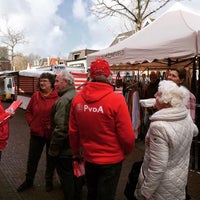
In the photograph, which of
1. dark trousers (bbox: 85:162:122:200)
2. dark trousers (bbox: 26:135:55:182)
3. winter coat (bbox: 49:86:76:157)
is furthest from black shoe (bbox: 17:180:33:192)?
dark trousers (bbox: 85:162:122:200)

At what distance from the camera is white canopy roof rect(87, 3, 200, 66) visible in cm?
515

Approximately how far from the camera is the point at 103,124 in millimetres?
2713

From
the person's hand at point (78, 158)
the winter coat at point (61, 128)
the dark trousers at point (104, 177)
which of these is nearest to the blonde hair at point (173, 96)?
the dark trousers at point (104, 177)

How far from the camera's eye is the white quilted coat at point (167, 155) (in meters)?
2.51

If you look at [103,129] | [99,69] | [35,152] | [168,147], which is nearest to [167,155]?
[168,147]

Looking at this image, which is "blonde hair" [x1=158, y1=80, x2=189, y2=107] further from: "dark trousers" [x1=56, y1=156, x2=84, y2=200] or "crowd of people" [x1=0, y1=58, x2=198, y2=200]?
"dark trousers" [x1=56, y1=156, x2=84, y2=200]

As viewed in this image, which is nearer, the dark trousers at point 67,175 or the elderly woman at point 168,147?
the elderly woman at point 168,147

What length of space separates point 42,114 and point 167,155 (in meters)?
2.45

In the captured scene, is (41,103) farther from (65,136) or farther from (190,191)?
(190,191)

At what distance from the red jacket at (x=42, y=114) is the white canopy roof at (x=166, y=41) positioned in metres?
2.16

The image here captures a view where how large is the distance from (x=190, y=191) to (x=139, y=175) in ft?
7.85

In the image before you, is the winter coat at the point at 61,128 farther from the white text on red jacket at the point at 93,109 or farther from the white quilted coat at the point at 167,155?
the white quilted coat at the point at 167,155

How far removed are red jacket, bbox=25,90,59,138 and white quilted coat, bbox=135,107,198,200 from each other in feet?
7.13

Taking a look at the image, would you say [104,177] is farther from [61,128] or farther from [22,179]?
[22,179]
